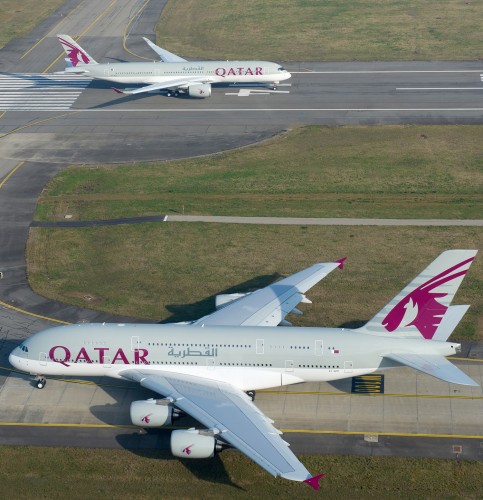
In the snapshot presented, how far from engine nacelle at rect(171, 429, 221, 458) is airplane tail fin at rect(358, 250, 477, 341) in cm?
1200

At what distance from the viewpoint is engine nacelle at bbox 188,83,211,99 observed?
106 metres

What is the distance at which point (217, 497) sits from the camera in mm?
45625

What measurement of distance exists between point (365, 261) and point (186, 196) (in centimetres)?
2117

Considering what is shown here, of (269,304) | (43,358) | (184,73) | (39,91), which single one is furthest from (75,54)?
(43,358)

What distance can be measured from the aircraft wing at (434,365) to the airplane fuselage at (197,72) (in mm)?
65347

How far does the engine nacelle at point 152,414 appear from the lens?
4878cm

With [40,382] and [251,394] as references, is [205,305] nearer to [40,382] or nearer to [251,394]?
[251,394]

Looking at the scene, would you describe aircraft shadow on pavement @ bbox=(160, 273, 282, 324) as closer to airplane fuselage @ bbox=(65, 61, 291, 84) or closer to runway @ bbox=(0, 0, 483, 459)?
runway @ bbox=(0, 0, 483, 459)

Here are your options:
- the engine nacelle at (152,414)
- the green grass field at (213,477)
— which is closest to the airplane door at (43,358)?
the green grass field at (213,477)

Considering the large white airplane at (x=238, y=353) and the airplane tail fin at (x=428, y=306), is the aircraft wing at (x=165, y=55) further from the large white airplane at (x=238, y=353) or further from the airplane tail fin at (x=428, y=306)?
the airplane tail fin at (x=428, y=306)

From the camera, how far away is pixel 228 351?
51281 millimetres

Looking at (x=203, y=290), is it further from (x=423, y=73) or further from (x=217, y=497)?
(x=423, y=73)

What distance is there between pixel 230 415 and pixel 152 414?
15.9ft

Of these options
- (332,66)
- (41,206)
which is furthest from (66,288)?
(332,66)
